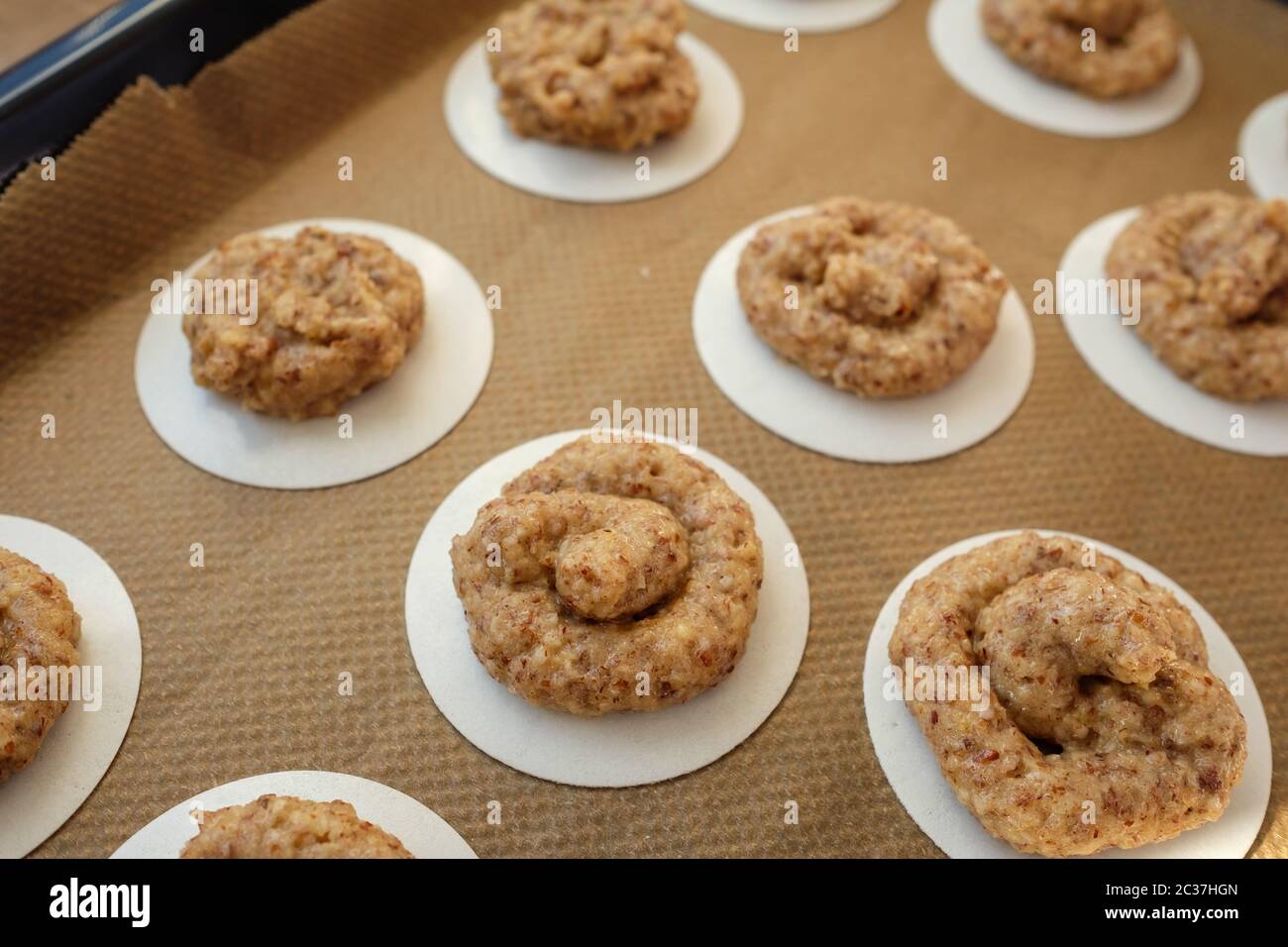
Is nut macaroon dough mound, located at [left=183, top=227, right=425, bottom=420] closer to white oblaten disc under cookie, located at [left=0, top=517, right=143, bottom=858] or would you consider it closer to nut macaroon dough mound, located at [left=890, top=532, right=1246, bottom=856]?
white oblaten disc under cookie, located at [left=0, top=517, right=143, bottom=858]

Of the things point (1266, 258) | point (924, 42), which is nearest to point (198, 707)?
point (1266, 258)

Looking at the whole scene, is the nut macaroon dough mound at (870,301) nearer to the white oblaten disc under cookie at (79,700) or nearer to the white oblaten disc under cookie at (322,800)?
the white oblaten disc under cookie at (322,800)

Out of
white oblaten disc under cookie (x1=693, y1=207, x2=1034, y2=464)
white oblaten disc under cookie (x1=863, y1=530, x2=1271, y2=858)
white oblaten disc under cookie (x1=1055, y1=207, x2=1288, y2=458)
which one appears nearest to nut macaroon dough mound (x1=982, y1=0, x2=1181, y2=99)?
white oblaten disc under cookie (x1=1055, y1=207, x2=1288, y2=458)

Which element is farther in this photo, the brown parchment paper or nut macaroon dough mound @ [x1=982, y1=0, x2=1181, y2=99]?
nut macaroon dough mound @ [x1=982, y1=0, x2=1181, y2=99]

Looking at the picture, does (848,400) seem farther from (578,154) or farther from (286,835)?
(286,835)

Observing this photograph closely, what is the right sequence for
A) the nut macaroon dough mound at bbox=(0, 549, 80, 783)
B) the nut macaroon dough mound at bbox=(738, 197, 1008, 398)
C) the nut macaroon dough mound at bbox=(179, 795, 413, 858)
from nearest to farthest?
the nut macaroon dough mound at bbox=(179, 795, 413, 858), the nut macaroon dough mound at bbox=(0, 549, 80, 783), the nut macaroon dough mound at bbox=(738, 197, 1008, 398)
